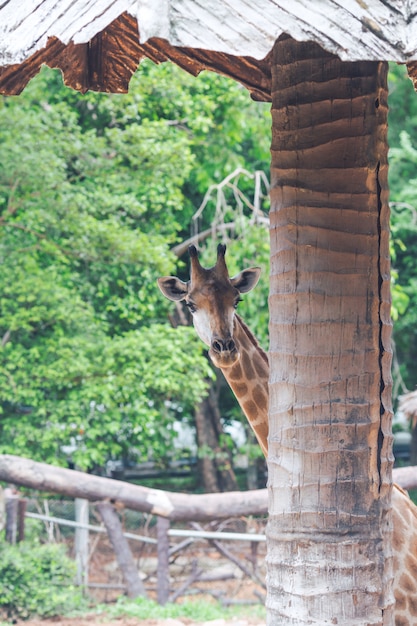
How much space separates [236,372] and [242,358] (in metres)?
0.11

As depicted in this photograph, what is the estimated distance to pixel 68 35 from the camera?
2.14 metres

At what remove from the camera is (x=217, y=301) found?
12.8ft

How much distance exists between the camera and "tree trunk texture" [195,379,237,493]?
606 inches

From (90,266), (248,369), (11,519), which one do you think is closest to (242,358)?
(248,369)

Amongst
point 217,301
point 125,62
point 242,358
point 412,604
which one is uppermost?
point 125,62

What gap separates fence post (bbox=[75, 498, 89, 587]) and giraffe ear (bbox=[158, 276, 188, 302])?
618 cm

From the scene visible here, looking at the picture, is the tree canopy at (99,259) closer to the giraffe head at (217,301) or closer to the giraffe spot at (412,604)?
the giraffe head at (217,301)

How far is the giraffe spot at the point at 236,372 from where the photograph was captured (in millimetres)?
3945

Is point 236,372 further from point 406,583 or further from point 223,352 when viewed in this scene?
point 406,583

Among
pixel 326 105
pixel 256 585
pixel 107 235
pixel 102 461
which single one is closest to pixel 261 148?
pixel 107 235

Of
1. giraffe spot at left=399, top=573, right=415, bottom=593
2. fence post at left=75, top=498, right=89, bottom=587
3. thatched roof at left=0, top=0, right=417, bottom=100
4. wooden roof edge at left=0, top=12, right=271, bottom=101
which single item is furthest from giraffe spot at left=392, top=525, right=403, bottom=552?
fence post at left=75, top=498, right=89, bottom=587

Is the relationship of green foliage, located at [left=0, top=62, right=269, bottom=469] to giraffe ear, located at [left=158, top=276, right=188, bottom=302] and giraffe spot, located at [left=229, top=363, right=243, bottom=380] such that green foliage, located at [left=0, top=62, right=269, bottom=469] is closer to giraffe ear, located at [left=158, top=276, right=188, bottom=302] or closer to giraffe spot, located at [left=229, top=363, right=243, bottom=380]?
giraffe ear, located at [left=158, top=276, right=188, bottom=302]

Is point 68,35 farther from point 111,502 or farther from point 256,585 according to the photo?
point 256,585

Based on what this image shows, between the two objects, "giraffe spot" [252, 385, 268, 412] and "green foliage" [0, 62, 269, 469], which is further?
"green foliage" [0, 62, 269, 469]
